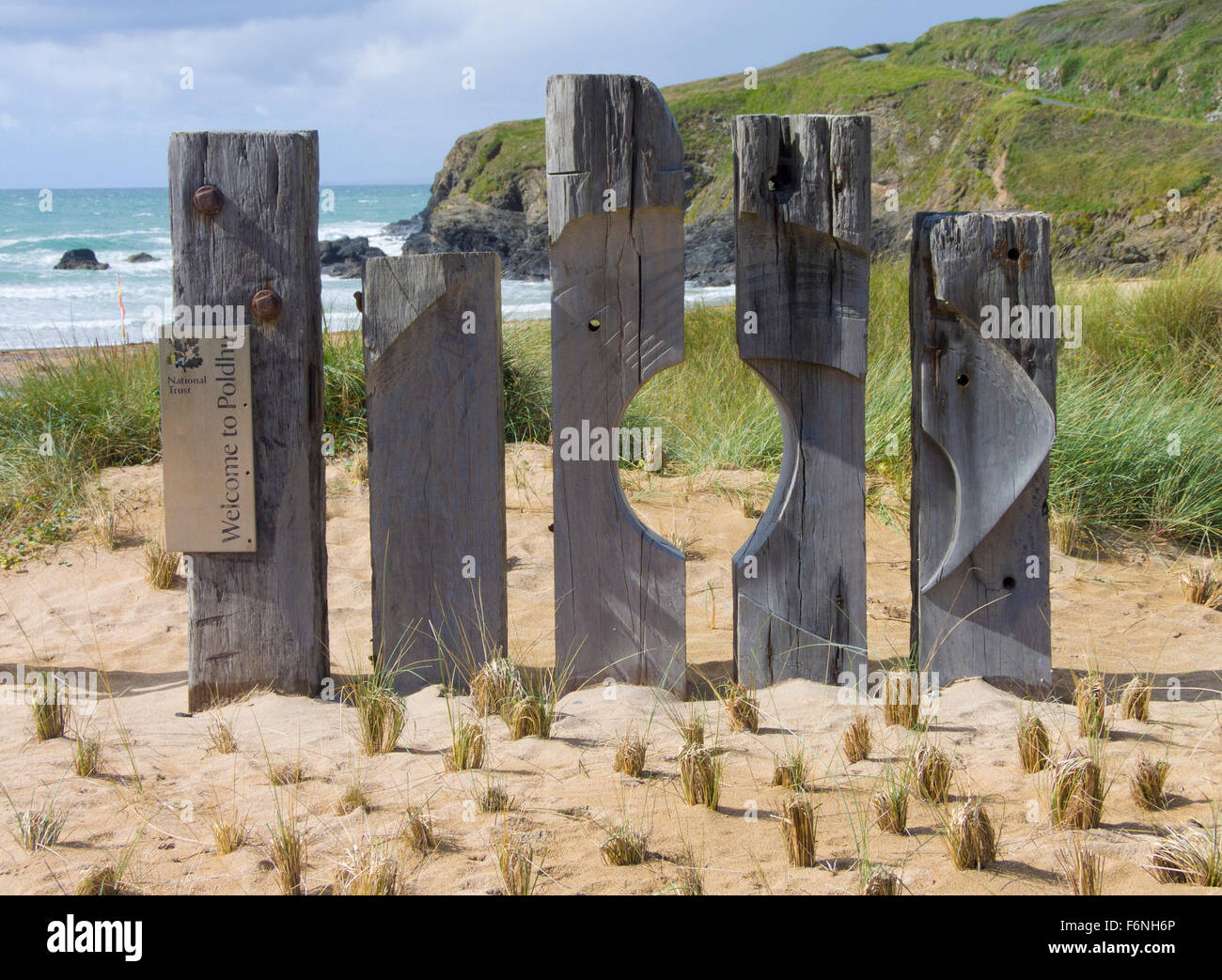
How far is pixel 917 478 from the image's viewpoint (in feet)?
10.8

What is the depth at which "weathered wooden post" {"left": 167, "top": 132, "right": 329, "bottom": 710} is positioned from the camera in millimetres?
3117

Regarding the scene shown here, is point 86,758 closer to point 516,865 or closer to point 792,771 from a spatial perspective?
point 516,865

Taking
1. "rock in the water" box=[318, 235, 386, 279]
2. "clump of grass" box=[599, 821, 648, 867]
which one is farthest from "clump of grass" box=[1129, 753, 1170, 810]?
"rock in the water" box=[318, 235, 386, 279]

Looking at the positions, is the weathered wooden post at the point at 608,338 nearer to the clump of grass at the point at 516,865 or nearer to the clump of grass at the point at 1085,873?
the clump of grass at the point at 516,865

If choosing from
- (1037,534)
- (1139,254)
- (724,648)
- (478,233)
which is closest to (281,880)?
(724,648)

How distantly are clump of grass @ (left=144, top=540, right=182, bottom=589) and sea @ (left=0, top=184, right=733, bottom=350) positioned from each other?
170 cm

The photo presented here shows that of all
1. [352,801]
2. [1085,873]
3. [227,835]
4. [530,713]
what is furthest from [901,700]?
[227,835]

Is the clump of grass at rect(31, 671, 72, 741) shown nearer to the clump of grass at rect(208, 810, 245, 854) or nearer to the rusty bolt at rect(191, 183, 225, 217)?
the clump of grass at rect(208, 810, 245, 854)

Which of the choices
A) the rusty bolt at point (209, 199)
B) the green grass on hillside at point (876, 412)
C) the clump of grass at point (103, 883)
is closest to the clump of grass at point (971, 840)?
the clump of grass at point (103, 883)

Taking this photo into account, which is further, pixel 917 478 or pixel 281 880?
pixel 917 478

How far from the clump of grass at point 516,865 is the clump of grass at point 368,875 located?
227 millimetres

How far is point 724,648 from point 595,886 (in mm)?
1803

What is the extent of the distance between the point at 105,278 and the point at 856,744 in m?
34.2

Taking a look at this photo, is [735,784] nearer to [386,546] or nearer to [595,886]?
[595,886]
